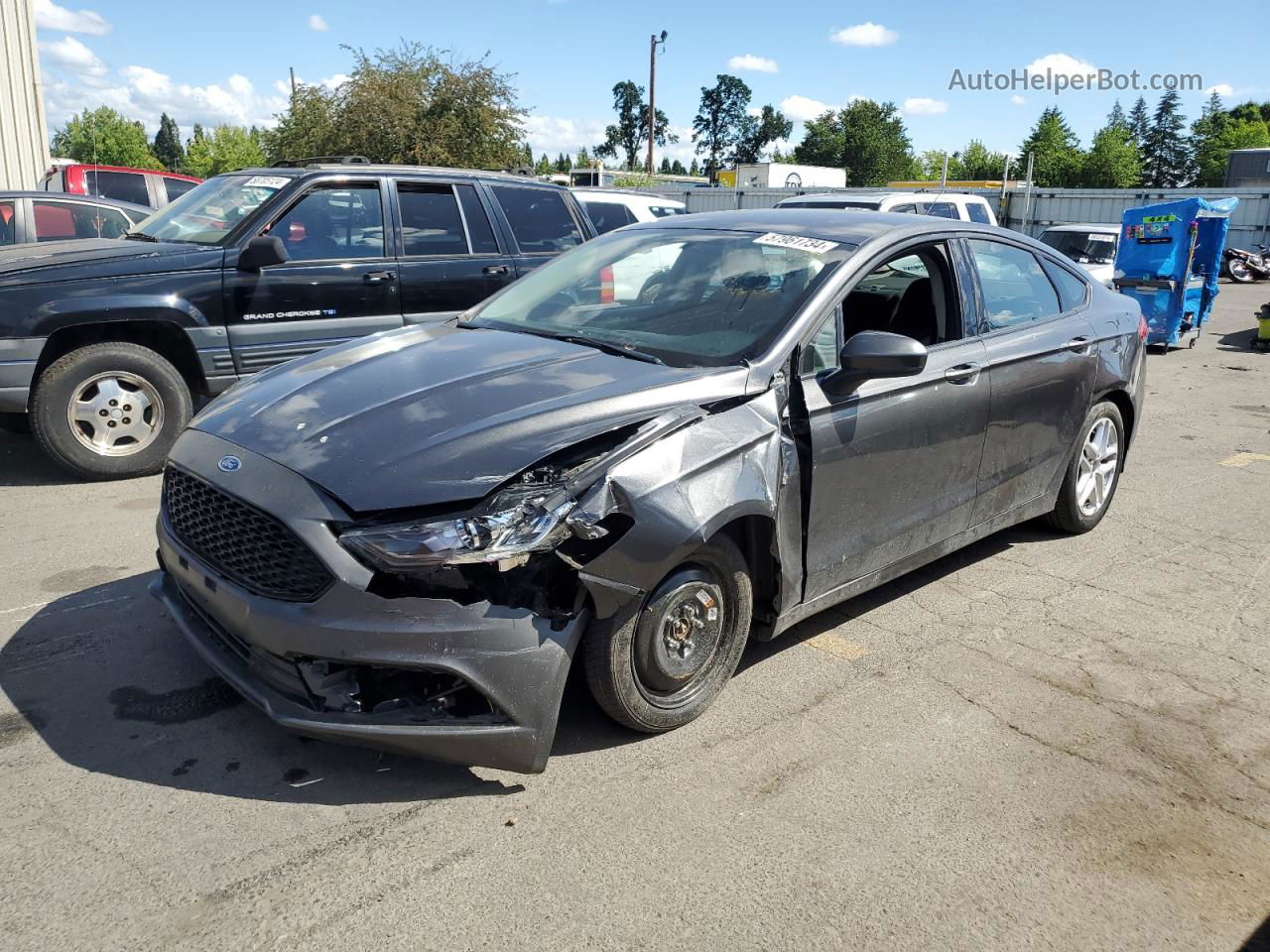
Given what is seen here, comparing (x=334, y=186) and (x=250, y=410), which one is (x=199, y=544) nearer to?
(x=250, y=410)

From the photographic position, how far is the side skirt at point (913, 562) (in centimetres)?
372

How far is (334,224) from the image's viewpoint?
6742 mm

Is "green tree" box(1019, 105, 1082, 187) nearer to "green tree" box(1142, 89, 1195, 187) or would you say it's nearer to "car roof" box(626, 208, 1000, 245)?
"green tree" box(1142, 89, 1195, 187)

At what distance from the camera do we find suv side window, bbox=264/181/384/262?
6594 millimetres

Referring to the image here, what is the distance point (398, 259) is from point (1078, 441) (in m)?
4.66

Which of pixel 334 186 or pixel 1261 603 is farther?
pixel 334 186

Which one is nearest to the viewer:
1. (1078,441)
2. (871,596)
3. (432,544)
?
(432,544)

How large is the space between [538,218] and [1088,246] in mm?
12900

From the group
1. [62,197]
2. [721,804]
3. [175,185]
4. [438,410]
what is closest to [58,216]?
[62,197]

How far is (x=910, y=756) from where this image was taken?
3311 mm

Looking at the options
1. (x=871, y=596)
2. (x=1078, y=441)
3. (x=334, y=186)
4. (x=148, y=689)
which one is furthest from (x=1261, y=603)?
(x=334, y=186)

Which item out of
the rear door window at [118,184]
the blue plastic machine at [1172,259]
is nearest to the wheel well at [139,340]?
the rear door window at [118,184]

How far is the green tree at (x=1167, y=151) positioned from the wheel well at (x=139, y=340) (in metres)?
89.3

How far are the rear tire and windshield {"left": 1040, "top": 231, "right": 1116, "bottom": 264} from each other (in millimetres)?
12700
